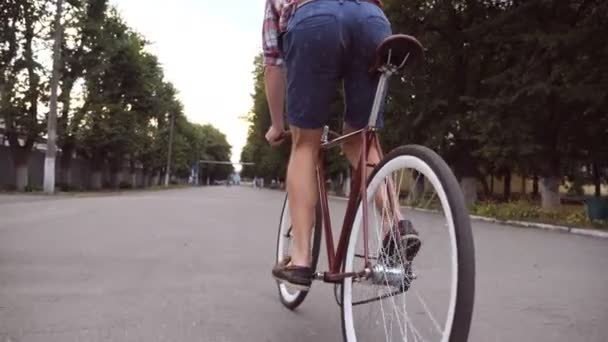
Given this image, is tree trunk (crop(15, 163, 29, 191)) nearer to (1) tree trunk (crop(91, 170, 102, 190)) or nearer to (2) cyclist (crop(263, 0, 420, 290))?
(1) tree trunk (crop(91, 170, 102, 190))

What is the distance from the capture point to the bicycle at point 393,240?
200cm

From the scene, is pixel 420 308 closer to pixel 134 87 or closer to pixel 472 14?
pixel 472 14

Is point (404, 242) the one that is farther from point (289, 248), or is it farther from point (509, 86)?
point (509, 86)

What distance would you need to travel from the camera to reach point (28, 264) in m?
5.01

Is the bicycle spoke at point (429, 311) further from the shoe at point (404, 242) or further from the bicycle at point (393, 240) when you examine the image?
the shoe at point (404, 242)

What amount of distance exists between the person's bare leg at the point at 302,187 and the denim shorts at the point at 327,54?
0.33 ft

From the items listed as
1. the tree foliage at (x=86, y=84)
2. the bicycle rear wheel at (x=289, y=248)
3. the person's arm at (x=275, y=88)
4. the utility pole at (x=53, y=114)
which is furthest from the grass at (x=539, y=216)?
the tree foliage at (x=86, y=84)

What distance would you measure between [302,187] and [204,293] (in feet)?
4.98

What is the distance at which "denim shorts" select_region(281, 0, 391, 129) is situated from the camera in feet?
8.14

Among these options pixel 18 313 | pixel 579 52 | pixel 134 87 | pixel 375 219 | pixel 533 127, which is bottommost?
pixel 18 313

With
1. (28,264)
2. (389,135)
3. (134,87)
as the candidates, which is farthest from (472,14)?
(134,87)

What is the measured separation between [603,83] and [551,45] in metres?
1.43

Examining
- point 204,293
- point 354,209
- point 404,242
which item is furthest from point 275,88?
point 204,293

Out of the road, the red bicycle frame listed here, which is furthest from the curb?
the red bicycle frame
